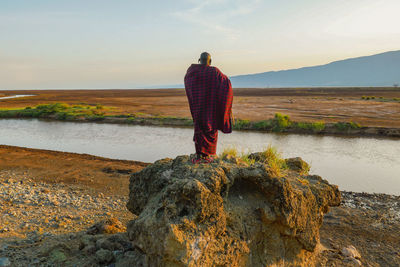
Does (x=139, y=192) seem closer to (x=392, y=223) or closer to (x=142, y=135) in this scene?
(x=392, y=223)

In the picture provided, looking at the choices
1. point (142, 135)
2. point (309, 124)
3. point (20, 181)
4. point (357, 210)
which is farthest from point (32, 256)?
point (309, 124)

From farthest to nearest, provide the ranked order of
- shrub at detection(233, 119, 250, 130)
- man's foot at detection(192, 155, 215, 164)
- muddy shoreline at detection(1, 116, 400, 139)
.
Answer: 1. shrub at detection(233, 119, 250, 130)
2. muddy shoreline at detection(1, 116, 400, 139)
3. man's foot at detection(192, 155, 215, 164)

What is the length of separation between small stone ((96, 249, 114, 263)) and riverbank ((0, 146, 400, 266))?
8 cm

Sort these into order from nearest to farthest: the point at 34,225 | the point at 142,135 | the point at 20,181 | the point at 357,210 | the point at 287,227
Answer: the point at 287,227
the point at 34,225
the point at 357,210
the point at 20,181
the point at 142,135

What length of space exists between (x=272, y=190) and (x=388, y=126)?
1881 centimetres

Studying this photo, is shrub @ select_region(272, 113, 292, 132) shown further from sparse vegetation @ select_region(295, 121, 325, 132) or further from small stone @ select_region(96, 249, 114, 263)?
small stone @ select_region(96, 249, 114, 263)

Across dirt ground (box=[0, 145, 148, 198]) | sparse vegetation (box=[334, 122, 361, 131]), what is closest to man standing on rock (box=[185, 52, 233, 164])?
dirt ground (box=[0, 145, 148, 198])

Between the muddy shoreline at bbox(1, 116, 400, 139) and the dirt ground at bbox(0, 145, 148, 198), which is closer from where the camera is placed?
the dirt ground at bbox(0, 145, 148, 198)

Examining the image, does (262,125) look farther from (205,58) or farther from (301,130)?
(205,58)

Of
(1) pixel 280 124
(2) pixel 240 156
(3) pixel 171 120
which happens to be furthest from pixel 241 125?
(2) pixel 240 156

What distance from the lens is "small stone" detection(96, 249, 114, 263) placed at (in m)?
3.60

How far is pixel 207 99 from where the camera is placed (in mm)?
4250

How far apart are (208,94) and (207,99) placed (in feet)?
0.25

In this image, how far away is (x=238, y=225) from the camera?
322 cm
